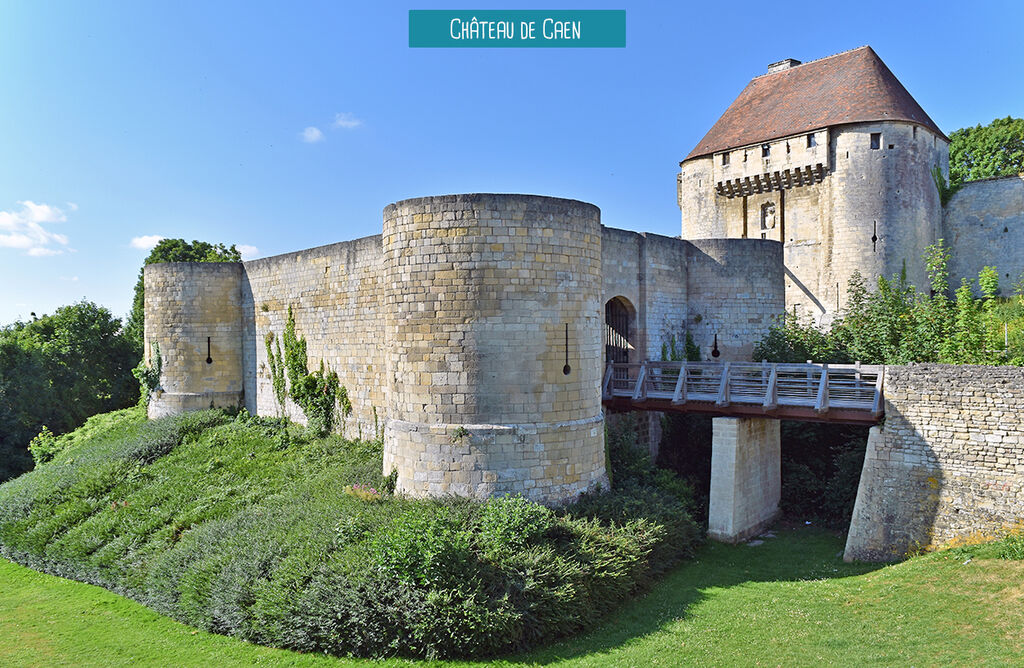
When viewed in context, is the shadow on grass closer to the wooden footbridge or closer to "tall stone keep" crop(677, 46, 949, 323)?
the wooden footbridge

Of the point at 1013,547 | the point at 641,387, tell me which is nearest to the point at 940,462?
the point at 1013,547

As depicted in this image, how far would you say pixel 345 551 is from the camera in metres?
8.89

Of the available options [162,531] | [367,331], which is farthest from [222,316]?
[162,531]

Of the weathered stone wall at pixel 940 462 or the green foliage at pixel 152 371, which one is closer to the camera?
the weathered stone wall at pixel 940 462

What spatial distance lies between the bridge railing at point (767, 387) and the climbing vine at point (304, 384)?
20.3 feet

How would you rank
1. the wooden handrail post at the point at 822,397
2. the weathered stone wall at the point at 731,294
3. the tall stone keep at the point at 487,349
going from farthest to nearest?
the weathered stone wall at the point at 731,294, the wooden handrail post at the point at 822,397, the tall stone keep at the point at 487,349

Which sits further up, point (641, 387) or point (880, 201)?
point (880, 201)

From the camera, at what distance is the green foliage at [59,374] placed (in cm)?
2162

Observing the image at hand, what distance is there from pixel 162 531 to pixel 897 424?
12.6 metres

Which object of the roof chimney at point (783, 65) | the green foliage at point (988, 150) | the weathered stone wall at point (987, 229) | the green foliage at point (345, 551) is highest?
the roof chimney at point (783, 65)

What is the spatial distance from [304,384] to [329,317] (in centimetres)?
180

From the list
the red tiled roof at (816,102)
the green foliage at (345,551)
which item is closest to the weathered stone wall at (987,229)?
the red tiled roof at (816,102)

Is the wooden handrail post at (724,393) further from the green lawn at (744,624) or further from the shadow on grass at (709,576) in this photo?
the green lawn at (744,624)

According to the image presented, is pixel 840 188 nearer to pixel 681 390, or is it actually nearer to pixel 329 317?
pixel 681 390
